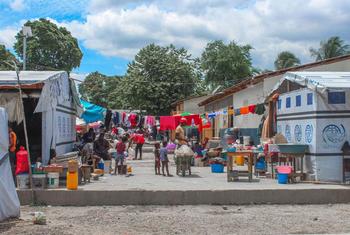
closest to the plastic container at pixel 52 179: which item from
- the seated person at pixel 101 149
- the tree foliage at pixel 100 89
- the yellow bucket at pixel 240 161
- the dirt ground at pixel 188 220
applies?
the dirt ground at pixel 188 220

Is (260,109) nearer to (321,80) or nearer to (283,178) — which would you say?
(321,80)

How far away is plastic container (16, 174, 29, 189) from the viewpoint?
12195mm

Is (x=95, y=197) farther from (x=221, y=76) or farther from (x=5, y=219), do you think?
(x=221, y=76)

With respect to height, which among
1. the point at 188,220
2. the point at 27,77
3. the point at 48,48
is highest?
the point at 48,48

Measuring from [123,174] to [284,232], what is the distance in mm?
8427

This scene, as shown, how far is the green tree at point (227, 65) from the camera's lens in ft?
164

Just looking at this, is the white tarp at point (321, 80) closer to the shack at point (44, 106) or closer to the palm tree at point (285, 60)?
the shack at point (44, 106)

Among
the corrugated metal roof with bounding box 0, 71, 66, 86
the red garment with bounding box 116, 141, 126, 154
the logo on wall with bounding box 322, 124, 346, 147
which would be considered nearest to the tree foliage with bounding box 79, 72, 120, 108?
the red garment with bounding box 116, 141, 126, 154

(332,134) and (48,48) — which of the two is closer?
(332,134)

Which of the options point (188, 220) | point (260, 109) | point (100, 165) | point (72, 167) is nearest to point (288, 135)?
point (260, 109)

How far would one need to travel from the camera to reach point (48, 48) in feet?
167

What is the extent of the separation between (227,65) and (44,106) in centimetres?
3804

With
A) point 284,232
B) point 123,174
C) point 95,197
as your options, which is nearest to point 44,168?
point 95,197

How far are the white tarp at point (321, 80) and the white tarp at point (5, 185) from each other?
26.5 feet
